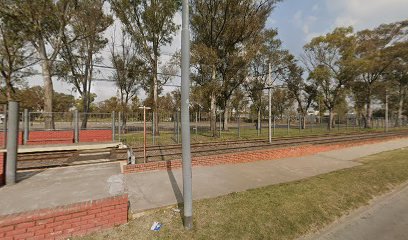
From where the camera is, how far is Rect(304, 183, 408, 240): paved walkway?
4.68 metres

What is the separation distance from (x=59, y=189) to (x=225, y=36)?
1714 cm

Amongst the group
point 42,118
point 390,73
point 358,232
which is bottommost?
point 358,232

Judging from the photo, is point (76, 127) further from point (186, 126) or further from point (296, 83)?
point (296, 83)

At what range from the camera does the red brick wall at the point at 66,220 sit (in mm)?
3645

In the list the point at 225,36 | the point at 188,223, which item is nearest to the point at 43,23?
the point at 225,36

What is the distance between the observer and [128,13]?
2188 cm

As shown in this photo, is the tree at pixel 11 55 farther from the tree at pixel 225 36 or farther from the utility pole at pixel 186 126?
the utility pole at pixel 186 126

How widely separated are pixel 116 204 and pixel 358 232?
499 centimetres

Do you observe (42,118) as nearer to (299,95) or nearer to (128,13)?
(128,13)

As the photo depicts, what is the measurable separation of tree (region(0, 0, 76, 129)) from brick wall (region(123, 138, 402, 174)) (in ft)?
35.3

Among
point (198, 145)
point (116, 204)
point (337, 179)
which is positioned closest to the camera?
point (116, 204)

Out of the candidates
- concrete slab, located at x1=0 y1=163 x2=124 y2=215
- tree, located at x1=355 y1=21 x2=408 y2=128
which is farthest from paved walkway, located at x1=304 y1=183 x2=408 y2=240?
tree, located at x1=355 y1=21 x2=408 y2=128

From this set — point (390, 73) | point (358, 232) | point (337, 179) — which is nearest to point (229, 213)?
point (358, 232)

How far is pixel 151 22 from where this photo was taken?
21938 mm
